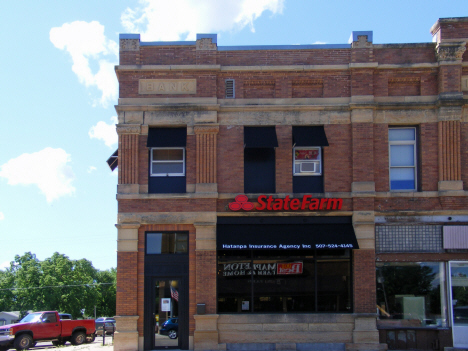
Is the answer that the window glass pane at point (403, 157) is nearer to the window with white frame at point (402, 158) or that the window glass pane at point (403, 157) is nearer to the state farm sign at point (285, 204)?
the window with white frame at point (402, 158)

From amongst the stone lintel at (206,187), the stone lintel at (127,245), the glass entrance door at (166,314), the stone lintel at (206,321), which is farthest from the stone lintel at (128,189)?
the stone lintel at (206,321)

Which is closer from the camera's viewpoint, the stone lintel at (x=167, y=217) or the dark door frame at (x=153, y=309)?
the dark door frame at (x=153, y=309)

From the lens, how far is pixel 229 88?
16.9 m

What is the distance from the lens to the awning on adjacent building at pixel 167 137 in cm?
1625

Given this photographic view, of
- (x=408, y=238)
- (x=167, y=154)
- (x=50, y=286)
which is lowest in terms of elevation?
(x=50, y=286)

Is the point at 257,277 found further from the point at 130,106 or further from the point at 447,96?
the point at 447,96

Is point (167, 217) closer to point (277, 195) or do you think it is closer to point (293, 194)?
point (277, 195)

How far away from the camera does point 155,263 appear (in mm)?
16047

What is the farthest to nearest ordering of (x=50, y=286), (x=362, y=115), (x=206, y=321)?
(x=50, y=286), (x=362, y=115), (x=206, y=321)

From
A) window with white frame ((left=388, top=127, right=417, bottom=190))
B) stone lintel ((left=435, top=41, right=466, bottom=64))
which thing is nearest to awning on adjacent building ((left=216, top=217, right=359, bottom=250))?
window with white frame ((left=388, top=127, right=417, bottom=190))

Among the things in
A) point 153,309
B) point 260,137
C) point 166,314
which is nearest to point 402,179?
point 260,137

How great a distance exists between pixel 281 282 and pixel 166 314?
3.61 metres

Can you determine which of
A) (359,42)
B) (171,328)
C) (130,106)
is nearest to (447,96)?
(359,42)

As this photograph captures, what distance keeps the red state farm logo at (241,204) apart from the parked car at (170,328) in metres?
3.78
